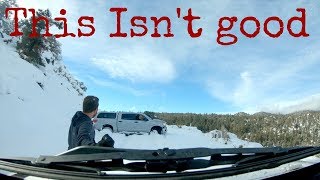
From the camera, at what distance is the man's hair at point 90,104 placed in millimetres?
4008

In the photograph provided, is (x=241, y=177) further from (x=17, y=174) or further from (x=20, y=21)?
(x=20, y=21)

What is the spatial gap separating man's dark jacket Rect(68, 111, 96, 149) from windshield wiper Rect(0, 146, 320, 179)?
35.7 inches

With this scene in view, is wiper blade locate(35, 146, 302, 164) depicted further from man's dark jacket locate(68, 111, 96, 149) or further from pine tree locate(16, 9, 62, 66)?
pine tree locate(16, 9, 62, 66)

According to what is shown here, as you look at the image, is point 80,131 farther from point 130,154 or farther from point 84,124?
point 130,154

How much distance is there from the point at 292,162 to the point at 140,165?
3.67ft

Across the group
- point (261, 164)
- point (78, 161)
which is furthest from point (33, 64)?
point (261, 164)

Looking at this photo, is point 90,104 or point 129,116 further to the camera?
point 129,116

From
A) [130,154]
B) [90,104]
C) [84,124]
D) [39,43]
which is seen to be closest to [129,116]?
[39,43]

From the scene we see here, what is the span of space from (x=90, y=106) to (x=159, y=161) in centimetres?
155

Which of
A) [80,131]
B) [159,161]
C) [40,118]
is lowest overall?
[159,161]

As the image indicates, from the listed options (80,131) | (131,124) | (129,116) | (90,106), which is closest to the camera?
(80,131)

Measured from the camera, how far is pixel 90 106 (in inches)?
158

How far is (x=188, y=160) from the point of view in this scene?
2.76 meters

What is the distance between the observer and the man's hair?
4008mm
